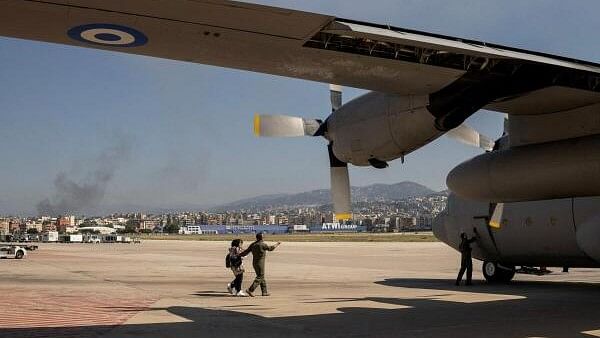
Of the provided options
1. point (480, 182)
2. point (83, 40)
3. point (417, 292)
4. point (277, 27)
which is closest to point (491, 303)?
point (417, 292)

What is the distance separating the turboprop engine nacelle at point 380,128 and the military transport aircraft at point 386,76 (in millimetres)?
24

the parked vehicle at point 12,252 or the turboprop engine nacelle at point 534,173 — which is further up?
the turboprop engine nacelle at point 534,173

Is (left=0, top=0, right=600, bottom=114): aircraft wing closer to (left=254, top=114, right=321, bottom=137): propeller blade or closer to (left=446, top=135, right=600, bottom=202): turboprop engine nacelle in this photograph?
(left=446, top=135, right=600, bottom=202): turboprop engine nacelle

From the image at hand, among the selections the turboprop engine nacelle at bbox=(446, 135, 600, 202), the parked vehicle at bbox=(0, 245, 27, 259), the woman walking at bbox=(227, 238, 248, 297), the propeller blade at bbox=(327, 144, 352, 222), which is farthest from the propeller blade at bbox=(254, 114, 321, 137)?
the parked vehicle at bbox=(0, 245, 27, 259)

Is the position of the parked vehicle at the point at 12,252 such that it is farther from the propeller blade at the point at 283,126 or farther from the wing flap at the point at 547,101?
the wing flap at the point at 547,101

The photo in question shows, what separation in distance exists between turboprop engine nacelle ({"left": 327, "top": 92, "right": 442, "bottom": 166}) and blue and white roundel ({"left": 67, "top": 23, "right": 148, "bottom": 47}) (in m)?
4.65

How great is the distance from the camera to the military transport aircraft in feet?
24.2

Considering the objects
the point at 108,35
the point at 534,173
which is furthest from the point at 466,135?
the point at 108,35

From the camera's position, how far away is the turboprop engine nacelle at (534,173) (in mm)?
11453

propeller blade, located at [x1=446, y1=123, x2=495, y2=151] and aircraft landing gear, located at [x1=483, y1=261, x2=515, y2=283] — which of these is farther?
aircraft landing gear, located at [x1=483, y1=261, x2=515, y2=283]

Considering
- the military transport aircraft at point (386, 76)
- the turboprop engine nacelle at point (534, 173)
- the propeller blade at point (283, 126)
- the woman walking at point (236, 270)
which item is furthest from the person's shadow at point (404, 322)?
the propeller blade at point (283, 126)

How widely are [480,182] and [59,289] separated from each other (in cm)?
1349

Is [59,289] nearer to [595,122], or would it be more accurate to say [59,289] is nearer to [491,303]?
[491,303]

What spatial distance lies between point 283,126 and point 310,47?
5.13m
